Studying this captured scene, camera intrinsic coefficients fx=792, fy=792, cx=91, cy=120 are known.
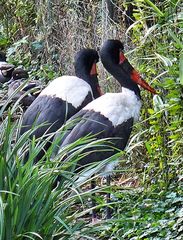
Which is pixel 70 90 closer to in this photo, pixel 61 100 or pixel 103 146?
pixel 61 100

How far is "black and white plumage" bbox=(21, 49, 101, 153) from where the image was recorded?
6902 millimetres

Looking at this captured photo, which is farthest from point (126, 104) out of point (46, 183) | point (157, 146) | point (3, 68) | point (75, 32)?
point (3, 68)

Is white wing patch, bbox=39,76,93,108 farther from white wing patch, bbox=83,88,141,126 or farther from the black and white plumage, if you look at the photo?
white wing patch, bbox=83,88,141,126

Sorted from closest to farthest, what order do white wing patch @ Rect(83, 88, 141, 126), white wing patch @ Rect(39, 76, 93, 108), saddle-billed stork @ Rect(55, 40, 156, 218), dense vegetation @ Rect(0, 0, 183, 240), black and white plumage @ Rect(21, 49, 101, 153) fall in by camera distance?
1. dense vegetation @ Rect(0, 0, 183, 240)
2. saddle-billed stork @ Rect(55, 40, 156, 218)
3. white wing patch @ Rect(83, 88, 141, 126)
4. black and white plumage @ Rect(21, 49, 101, 153)
5. white wing patch @ Rect(39, 76, 93, 108)

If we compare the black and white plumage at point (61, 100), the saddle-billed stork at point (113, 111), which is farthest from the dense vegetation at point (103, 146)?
the black and white plumage at point (61, 100)

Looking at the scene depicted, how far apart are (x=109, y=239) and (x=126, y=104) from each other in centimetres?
145

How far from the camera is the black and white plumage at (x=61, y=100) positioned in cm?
690

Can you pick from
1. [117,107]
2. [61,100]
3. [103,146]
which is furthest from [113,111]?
[61,100]

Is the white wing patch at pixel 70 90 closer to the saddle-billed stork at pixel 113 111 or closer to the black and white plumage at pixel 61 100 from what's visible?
the black and white plumage at pixel 61 100

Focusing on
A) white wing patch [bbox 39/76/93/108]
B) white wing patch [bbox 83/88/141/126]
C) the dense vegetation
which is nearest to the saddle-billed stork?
white wing patch [bbox 83/88/141/126]

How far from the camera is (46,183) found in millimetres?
4277

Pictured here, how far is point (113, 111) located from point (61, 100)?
80 cm

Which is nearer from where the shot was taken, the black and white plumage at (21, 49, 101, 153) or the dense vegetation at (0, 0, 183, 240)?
the dense vegetation at (0, 0, 183, 240)

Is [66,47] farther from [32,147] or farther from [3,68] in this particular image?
[32,147]
